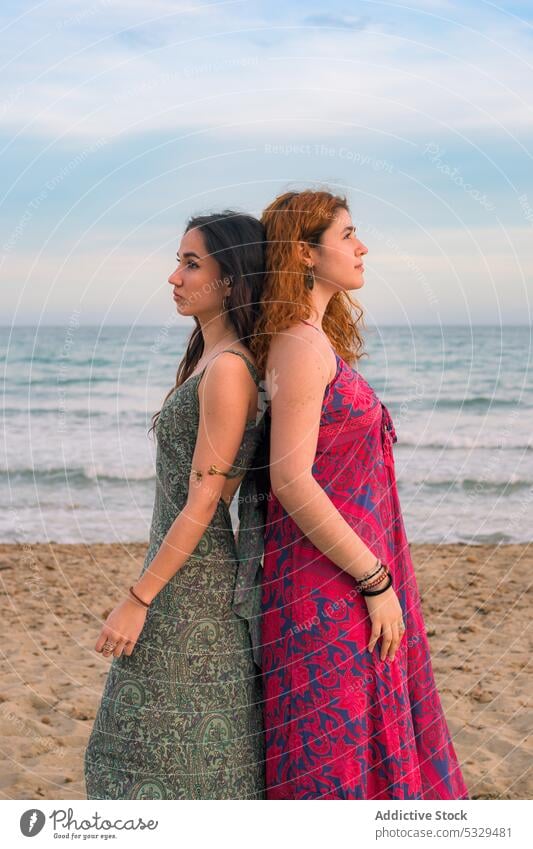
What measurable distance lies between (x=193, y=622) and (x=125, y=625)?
0.18 metres

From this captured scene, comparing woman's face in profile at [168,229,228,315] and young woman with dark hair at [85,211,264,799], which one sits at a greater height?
woman's face in profile at [168,229,228,315]

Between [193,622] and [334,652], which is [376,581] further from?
[193,622]

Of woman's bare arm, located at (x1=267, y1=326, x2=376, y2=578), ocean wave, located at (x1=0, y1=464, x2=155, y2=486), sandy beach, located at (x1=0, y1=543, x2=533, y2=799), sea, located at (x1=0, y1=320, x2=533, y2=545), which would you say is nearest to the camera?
woman's bare arm, located at (x1=267, y1=326, x2=376, y2=578)

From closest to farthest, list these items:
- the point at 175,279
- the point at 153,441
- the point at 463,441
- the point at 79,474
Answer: the point at 175,279
the point at 153,441
the point at 79,474
the point at 463,441

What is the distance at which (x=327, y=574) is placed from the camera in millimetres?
2605

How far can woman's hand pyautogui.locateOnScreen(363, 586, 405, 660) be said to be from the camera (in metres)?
2.61

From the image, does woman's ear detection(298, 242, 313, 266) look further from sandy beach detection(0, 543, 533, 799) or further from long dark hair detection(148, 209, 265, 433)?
sandy beach detection(0, 543, 533, 799)

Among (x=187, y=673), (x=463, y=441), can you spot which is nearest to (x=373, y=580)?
(x=187, y=673)

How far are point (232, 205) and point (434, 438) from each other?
1316cm


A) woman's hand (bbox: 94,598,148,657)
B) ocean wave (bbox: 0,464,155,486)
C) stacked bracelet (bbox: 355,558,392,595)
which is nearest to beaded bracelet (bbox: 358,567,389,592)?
stacked bracelet (bbox: 355,558,392,595)

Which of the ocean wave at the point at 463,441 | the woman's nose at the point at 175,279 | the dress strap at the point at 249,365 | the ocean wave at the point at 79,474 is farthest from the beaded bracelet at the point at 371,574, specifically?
the ocean wave at the point at 463,441

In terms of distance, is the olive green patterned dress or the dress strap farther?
the olive green patterned dress

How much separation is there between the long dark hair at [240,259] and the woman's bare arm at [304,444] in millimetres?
129

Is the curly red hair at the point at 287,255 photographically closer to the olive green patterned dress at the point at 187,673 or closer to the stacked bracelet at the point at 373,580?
the olive green patterned dress at the point at 187,673
